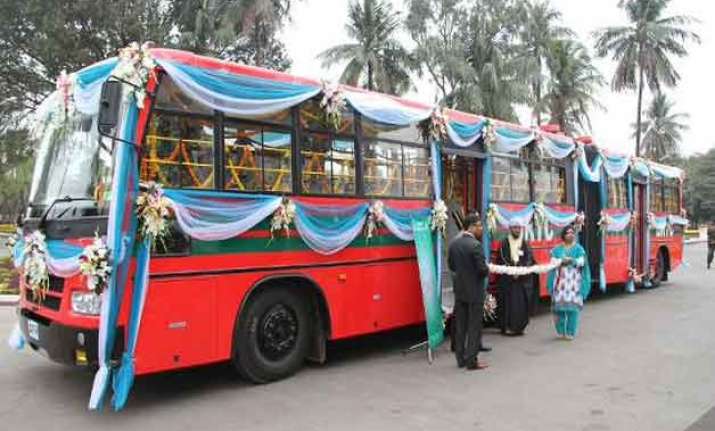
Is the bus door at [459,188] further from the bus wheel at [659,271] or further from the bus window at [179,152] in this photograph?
the bus wheel at [659,271]

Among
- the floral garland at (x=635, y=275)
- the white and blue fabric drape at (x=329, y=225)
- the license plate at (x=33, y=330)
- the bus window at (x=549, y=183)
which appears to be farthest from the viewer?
the floral garland at (x=635, y=275)

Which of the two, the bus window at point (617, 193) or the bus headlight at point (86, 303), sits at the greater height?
the bus window at point (617, 193)

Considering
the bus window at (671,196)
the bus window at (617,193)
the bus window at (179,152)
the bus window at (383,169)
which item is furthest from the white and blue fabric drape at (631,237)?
the bus window at (179,152)

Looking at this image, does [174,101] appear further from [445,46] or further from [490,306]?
[445,46]

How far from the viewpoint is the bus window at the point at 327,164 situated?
7066 mm

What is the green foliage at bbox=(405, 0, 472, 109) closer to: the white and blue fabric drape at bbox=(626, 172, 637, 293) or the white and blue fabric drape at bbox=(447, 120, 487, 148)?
the white and blue fabric drape at bbox=(626, 172, 637, 293)

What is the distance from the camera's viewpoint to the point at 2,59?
2273 cm

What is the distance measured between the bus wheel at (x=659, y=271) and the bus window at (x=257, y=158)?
12.0 meters

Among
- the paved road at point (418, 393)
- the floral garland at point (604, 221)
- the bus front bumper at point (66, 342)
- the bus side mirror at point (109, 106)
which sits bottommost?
the paved road at point (418, 393)

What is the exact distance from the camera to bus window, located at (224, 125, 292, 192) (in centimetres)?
635

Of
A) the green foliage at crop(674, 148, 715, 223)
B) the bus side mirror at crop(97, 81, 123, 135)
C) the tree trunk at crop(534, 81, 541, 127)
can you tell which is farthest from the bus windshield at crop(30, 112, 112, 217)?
the green foliage at crop(674, 148, 715, 223)

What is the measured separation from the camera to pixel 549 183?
38.2 ft

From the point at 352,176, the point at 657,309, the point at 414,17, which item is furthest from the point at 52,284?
the point at 414,17

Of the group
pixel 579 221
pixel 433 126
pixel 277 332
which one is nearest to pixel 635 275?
pixel 579 221
